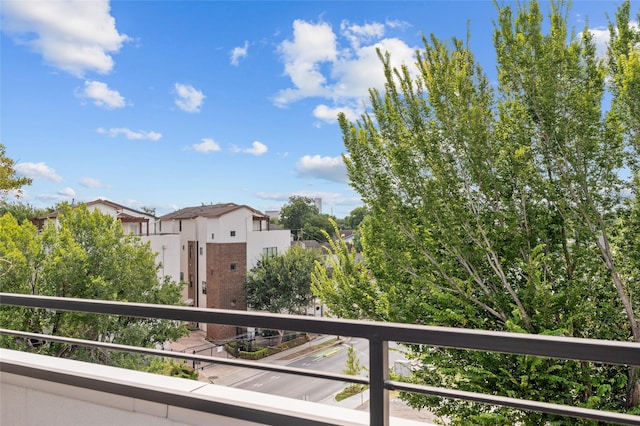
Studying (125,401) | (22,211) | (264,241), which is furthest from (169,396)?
(22,211)

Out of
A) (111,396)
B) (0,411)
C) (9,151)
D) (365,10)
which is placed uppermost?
(365,10)

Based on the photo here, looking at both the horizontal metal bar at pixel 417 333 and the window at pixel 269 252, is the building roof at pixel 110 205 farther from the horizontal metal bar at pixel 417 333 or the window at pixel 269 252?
the horizontal metal bar at pixel 417 333

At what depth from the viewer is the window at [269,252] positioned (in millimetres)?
9255

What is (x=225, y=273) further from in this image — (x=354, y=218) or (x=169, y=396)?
(x=169, y=396)

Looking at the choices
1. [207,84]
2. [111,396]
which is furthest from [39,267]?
[111,396]

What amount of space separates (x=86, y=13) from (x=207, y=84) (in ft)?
13.3

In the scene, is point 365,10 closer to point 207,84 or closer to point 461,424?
point 207,84

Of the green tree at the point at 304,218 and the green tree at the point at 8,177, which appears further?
the green tree at the point at 304,218

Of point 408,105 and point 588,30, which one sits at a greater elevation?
point 588,30

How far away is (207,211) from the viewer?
27.8ft

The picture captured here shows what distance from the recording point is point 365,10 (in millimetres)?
6941

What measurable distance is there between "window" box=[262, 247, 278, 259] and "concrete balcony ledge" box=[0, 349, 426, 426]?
779 cm

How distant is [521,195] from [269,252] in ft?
21.6

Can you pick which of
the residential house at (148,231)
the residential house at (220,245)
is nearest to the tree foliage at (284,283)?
the residential house at (220,245)
